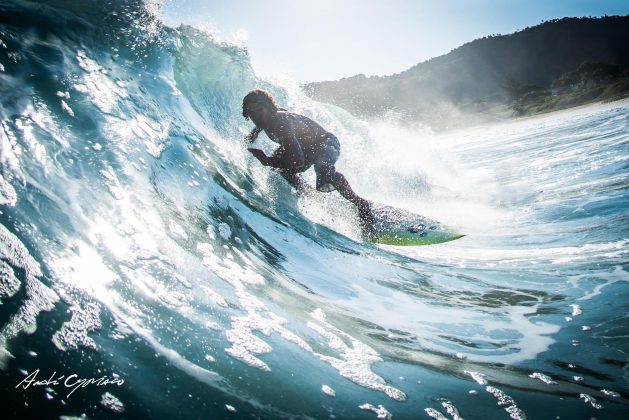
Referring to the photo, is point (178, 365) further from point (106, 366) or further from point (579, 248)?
point (579, 248)

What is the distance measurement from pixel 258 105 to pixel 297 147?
89 cm

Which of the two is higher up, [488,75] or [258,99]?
[488,75]

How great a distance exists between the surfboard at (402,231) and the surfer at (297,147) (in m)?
0.15

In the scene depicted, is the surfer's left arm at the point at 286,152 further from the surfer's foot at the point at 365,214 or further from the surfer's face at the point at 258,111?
the surfer's foot at the point at 365,214

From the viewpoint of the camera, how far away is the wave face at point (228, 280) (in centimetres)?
199

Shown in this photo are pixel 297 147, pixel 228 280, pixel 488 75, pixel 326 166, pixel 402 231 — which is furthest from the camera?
pixel 488 75

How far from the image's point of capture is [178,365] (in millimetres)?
2062

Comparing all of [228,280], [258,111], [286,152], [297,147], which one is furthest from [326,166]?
[228,280]

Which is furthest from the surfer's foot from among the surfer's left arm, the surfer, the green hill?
the green hill

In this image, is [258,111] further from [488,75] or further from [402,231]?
[488,75]

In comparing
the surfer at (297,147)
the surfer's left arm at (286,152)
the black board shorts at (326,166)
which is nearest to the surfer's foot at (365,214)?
the surfer at (297,147)

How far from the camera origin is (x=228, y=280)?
3.27 meters

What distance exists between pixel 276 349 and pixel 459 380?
1.33 metres

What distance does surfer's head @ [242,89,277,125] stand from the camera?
5.62m
